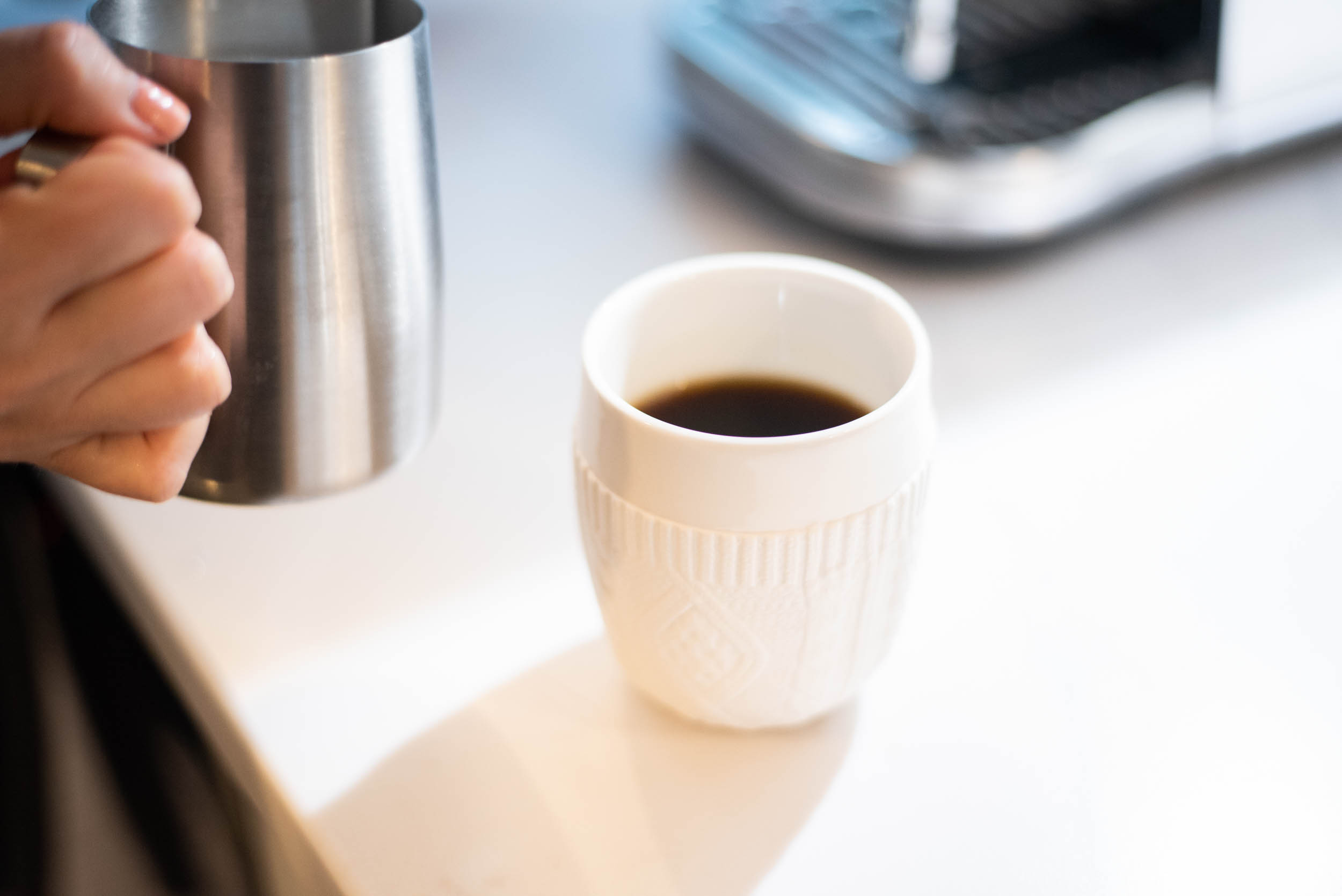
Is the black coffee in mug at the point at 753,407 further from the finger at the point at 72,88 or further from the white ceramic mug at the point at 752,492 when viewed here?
the finger at the point at 72,88

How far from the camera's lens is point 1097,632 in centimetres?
36

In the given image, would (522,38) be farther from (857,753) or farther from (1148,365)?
(857,753)

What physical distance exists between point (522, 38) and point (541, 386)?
382 mm

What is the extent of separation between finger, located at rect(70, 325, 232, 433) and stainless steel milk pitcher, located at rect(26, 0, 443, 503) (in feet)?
0.11

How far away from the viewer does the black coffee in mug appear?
320mm

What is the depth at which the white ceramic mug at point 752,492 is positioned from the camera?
0.26m

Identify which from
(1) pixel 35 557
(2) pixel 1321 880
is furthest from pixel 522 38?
(2) pixel 1321 880

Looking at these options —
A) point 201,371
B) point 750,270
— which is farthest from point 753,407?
point 201,371

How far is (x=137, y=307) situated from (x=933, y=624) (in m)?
0.24

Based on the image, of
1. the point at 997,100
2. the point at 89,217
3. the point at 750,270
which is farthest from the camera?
the point at 997,100

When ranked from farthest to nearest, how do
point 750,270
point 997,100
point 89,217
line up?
1. point 997,100
2. point 750,270
3. point 89,217

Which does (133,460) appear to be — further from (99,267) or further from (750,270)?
(750,270)

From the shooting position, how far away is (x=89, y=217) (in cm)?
22

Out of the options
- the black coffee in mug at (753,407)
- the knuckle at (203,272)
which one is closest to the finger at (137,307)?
the knuckle at (203,272)
